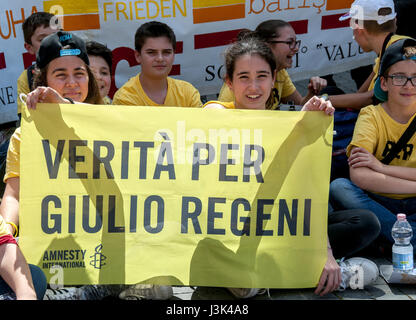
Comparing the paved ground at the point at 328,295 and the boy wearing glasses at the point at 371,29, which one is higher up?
the boy wearing glasses at the point at 371,29

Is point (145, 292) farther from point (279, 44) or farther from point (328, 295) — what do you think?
point (279, 44)

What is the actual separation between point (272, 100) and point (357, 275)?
5.96ft

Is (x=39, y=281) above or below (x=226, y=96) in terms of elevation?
below

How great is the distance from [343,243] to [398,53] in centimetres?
132

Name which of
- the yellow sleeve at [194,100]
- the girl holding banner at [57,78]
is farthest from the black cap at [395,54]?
the girl holding banner at [57,78]

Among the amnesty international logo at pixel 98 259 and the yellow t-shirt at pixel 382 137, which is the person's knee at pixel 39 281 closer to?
the amnesty international logo at pixel 98 259

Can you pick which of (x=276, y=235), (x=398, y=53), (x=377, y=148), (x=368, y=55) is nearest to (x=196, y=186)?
(x=276, y=235)

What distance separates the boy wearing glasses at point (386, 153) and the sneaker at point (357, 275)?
43 cm

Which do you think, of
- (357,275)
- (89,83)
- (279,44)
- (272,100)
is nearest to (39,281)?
(89,83)

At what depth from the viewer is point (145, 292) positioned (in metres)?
3.69

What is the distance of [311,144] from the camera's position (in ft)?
12.1

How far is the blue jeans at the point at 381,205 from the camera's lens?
4.29m

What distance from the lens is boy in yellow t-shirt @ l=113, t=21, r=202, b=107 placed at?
16.8 ft

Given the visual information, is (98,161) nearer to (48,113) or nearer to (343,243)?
(48,113)
